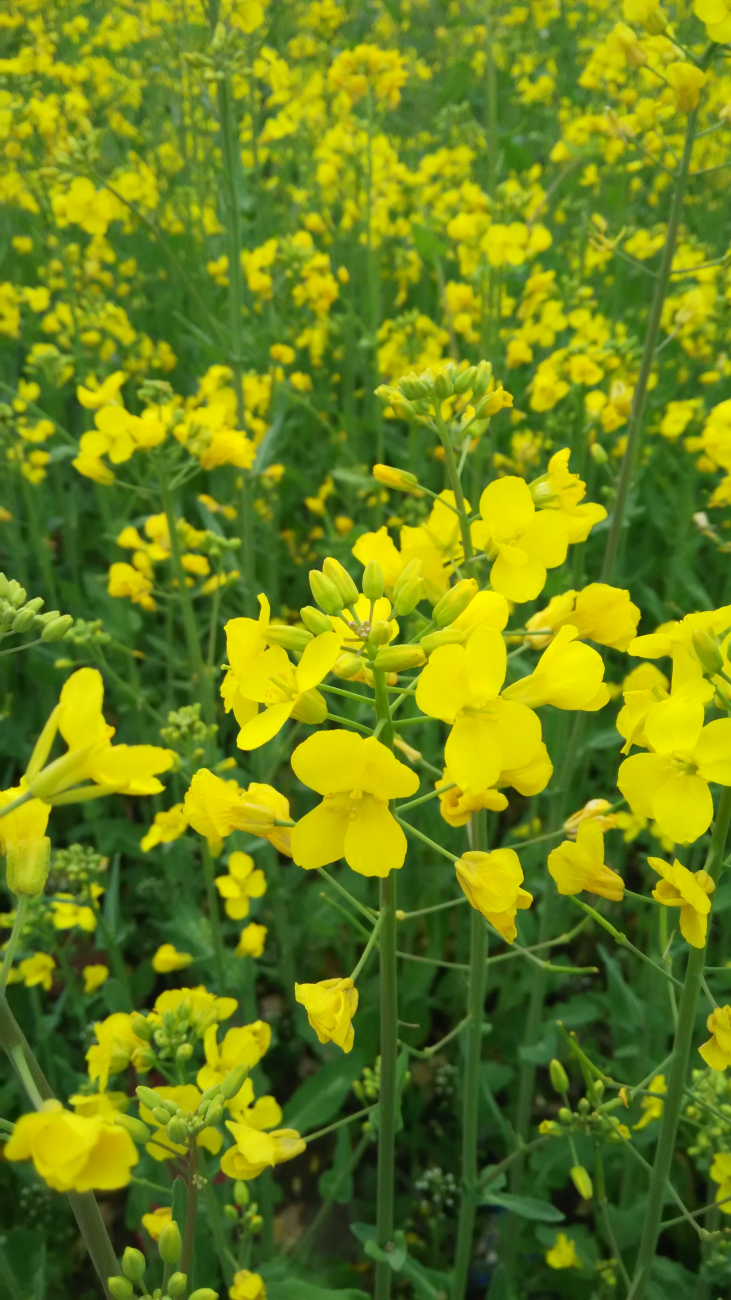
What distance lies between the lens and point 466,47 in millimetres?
8641

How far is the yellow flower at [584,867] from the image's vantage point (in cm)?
143

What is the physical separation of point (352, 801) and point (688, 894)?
0.47 meters

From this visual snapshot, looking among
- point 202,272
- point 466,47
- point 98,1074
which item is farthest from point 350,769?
point 466,47

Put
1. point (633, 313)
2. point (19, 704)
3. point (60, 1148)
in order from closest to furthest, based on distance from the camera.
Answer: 1. point (60, 1148)
2. point (19, 704)
3. point (633, 313)

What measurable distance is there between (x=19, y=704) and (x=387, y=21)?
6516 mm

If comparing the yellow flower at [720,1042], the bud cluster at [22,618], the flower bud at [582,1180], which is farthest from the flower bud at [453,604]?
the flower bud at [582,1180]

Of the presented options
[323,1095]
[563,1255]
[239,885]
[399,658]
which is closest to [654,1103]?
[563,1255]

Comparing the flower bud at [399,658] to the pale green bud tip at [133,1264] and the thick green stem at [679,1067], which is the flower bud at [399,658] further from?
the pale green bud tip at [133,1264]

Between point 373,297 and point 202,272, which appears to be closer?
point 373,297

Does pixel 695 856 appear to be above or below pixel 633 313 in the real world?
below

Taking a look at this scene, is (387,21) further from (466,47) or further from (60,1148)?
(60,1148)

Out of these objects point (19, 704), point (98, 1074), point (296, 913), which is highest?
point (98, 1074)

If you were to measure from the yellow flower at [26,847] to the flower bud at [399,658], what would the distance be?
0.47m

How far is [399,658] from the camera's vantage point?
1.24 m
